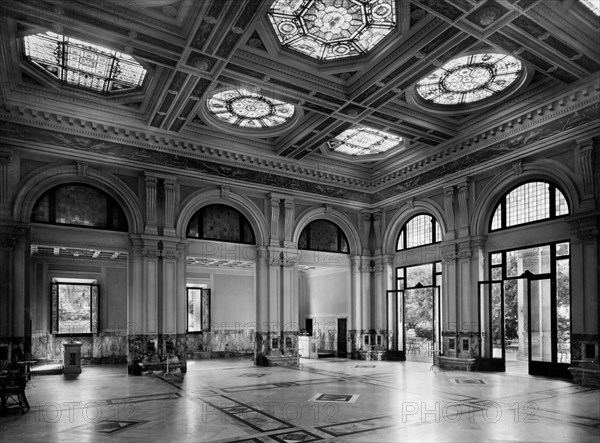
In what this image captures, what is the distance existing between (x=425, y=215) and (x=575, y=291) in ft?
21.3

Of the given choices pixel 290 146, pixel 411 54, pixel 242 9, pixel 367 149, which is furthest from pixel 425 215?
pixel 242 9

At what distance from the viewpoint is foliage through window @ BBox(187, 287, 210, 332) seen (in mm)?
21422

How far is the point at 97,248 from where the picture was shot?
562 inches

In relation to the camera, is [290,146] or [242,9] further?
[290,146]

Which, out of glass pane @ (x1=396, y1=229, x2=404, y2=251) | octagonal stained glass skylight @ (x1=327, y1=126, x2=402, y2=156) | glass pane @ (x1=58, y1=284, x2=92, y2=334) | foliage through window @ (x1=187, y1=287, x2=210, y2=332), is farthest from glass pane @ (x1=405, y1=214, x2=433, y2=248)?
glass pane @ (x1=58, y1=284, x2=92, y2=334)

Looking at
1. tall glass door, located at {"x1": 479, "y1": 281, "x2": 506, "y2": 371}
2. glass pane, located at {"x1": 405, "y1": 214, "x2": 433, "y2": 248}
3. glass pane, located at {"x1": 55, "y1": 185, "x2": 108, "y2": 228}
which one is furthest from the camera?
glass pane, located at {"x1": 405, "y1": 214, "x2": 433, "y2": 248}

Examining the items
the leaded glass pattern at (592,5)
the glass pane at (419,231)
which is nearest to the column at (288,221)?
the glass pane at (419,231)

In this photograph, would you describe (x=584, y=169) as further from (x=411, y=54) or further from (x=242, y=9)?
(x=242, y=9)

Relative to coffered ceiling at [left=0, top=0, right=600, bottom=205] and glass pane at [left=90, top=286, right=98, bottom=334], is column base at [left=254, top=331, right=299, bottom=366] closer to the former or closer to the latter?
coffered ceiling at [left=0, top=0, right=600, bottom=205]

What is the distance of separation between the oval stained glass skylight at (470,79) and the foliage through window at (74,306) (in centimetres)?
1460

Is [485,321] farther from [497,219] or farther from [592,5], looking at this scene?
[592,5]

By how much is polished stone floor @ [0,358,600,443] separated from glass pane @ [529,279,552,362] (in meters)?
0.95

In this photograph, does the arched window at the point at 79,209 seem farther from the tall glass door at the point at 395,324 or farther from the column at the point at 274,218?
the tall glass door at the point at 395,324

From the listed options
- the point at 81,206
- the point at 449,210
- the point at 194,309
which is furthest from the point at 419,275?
the point at 81,206
